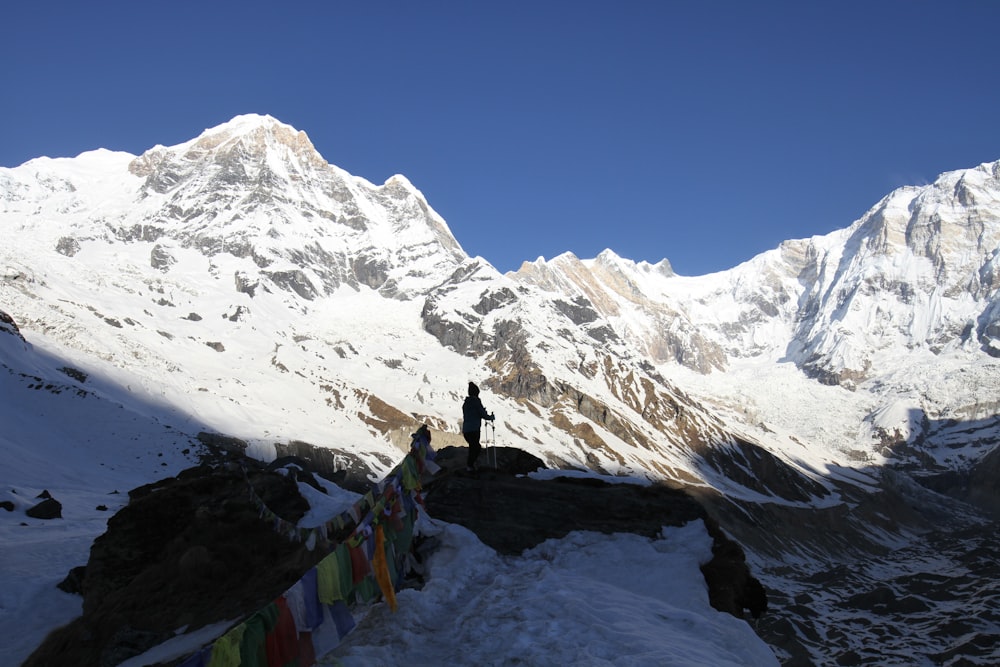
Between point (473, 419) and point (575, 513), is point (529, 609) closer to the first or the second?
point (575, 513)

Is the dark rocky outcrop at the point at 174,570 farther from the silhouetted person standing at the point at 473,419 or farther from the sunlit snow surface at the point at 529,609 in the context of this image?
the silhouetted person standing at the point at 473,419

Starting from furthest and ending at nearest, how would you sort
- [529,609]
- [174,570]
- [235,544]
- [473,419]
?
[473,419] → [235,544] → [174,570] → [529,609]

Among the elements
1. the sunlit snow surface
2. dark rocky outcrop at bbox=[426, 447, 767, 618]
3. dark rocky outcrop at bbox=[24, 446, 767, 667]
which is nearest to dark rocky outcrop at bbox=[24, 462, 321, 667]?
dark rocky outcrop at bbox=[24, 446, 767, 667]

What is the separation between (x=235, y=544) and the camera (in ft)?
63.9

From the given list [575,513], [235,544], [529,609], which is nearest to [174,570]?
[235,544]

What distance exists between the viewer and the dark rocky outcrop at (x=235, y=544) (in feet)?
55.4

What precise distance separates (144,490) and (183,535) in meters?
9.63

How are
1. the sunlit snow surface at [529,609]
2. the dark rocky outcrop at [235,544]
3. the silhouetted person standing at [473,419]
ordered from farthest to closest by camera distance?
1. the silhouetted person standing at [473,419]
2. the dark rocky outcrop at [235,544]
3. the sunlit snow surface at [529,609]

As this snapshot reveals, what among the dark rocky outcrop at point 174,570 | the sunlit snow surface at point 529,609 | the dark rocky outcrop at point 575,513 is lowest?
the dark rocky outcrop at point 174,570

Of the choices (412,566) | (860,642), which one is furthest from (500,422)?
(412,566)

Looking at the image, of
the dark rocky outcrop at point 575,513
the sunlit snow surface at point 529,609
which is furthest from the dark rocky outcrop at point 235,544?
the sunlit snow surface at point 529,609

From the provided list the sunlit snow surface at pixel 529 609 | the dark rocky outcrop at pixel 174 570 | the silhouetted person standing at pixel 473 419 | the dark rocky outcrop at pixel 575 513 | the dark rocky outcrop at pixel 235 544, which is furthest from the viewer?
the silhouetted person standing at pixel 473 419

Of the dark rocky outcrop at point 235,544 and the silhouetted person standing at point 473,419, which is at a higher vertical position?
the silhouetted person standing at point 473,419

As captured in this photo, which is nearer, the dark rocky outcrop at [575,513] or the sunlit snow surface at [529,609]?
the sunlit snow surface at [529,609]
